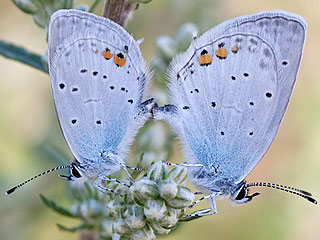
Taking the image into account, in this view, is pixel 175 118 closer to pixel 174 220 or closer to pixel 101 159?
pixel 101 159

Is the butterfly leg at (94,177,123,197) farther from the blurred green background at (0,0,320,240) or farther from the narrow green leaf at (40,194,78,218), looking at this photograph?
the blurred green background at (0,0,320,240)

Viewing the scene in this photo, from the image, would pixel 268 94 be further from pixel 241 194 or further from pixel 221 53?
pixel 241 194

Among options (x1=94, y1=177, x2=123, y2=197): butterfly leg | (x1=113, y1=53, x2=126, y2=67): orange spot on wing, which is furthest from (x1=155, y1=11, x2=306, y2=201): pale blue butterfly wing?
(x1=94, y1=177, x2=123, y2=197): butterfly leg

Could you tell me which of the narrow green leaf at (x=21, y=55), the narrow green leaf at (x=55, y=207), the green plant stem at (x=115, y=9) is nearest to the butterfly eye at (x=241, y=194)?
the narrow green leaf at (x=55, y=207)

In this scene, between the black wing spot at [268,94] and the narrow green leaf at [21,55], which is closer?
the black wing spot at [268,94]

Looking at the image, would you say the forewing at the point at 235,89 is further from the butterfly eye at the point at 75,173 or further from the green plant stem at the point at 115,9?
the butterfly eye at the point at 75,173

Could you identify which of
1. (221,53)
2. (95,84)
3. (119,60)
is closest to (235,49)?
(221,53)

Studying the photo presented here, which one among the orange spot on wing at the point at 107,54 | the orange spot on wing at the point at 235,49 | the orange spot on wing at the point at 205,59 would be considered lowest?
the orange spot on wing at the point at 205,59

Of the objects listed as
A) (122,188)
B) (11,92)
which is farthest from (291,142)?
(122,188)
